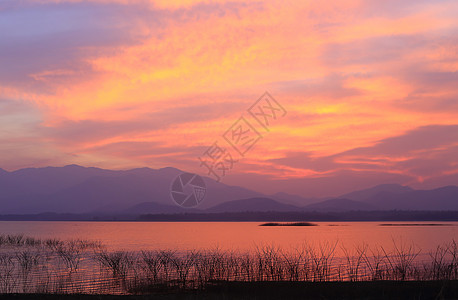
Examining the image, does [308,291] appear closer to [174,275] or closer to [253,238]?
[174,275]

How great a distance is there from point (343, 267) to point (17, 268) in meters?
27.2

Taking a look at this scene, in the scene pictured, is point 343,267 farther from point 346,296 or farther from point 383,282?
point 346,296

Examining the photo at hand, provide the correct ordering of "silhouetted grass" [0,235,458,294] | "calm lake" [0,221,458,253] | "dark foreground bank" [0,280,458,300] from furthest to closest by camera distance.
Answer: "calm lake" [0,221,458,253], "silhouetted grass" [0,235,458,294], "dark foreground bank" [0,280,458,300]

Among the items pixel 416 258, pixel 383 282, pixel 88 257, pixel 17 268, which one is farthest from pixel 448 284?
pixel 88 257

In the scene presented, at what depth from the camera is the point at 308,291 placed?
86.5 feet

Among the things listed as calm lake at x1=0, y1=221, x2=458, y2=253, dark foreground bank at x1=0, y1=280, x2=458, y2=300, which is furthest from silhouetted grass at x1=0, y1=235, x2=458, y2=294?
calm lake at x1=0, y1=221, x2=458, y2=253

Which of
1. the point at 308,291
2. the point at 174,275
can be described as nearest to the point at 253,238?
the point at 174,275

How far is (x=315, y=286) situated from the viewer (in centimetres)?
2739

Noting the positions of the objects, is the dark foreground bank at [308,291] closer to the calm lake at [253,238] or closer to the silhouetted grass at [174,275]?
the silhouetted grass at [174,275]

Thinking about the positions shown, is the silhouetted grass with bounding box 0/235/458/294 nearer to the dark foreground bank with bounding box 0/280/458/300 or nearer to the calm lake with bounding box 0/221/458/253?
the dark foreground bank with bounding box 0/280/458/300

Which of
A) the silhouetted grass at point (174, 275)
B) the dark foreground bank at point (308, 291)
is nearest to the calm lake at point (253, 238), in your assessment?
the silhouetted grass at point (174, 275)

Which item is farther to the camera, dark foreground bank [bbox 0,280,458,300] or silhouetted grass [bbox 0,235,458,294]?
silhouetted grass [bbox 0,235,458,294]

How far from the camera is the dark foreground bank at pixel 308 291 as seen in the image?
81.3 feet

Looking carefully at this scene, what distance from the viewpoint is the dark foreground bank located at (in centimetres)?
2477
